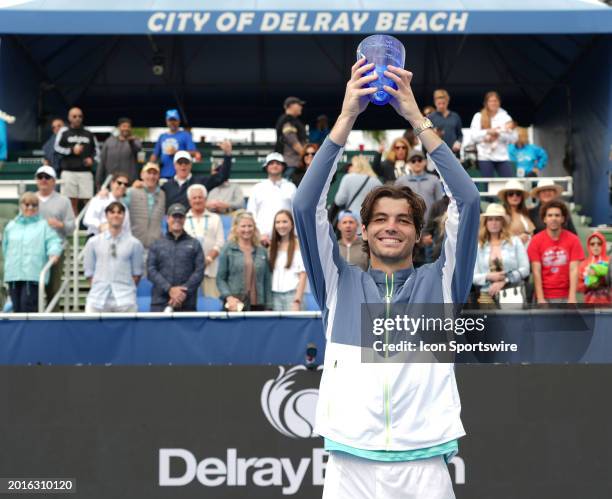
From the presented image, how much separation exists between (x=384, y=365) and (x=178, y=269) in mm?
5348

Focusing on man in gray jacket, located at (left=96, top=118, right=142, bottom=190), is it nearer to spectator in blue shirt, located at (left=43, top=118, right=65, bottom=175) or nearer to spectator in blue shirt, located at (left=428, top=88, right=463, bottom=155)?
spectator in blue shirt, located at (left=43, top=118, right=65, bottom=175)

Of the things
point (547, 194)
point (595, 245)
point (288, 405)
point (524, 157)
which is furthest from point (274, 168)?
point (288, 405)

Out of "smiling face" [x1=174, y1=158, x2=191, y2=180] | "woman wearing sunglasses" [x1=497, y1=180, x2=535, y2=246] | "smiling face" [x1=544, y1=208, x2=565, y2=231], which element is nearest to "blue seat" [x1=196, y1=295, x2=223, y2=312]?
"smiling face" [x1=174, y1=158, x2=191, y2=180]

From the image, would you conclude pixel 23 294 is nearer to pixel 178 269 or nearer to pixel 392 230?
pixel 178 269

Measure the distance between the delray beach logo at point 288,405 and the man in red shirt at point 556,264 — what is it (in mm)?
2799

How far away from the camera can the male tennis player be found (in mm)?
3686

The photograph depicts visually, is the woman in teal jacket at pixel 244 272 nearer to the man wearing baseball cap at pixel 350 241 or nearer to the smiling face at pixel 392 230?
the man wearing baseball cap at pixel 350 241

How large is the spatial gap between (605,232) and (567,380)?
17.6 feet

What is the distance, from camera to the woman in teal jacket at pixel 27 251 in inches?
365

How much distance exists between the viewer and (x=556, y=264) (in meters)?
8.80

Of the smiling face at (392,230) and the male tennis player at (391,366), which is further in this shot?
the smiling face at (392,230)

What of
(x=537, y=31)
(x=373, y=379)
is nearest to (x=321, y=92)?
(x=537, y=31)

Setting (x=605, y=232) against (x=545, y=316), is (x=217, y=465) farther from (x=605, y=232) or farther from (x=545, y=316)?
(x=605, y=232)

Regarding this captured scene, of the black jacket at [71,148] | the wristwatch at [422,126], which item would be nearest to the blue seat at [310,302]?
the black jacket at [71,148]
